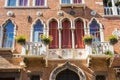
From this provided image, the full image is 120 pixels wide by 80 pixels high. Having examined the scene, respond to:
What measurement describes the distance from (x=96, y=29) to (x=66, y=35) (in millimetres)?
2158

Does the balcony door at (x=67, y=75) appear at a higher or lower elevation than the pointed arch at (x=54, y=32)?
lower

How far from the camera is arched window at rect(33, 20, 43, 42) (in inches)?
746

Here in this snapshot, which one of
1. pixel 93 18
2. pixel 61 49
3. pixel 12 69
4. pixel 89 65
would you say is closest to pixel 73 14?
pixel 93 18

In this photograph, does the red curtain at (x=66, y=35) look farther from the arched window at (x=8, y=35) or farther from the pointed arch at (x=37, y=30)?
the arched window at (x=8, y=35)

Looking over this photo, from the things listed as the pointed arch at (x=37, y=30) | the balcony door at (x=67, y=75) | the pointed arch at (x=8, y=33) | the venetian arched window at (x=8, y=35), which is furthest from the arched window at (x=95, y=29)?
the venetian arched window at (x=8, y=35)

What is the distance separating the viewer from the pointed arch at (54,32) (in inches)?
739

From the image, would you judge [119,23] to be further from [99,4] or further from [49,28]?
[49,28]

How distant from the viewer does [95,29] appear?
1927cm

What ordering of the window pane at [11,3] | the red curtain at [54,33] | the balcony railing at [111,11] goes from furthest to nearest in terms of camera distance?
the window pane at [11,3] → the balcony railing at [111,11] → the red curtain at [54,33]

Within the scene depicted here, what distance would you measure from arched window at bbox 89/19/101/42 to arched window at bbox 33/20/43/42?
11.6 feet

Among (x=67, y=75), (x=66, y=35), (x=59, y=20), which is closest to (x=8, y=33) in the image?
(x=59, y=20)

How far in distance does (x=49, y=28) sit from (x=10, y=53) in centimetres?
327

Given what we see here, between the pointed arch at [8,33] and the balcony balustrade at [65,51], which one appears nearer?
the balcony balustrade at [65,51]

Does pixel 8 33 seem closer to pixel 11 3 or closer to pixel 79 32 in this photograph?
pixel 11 3
